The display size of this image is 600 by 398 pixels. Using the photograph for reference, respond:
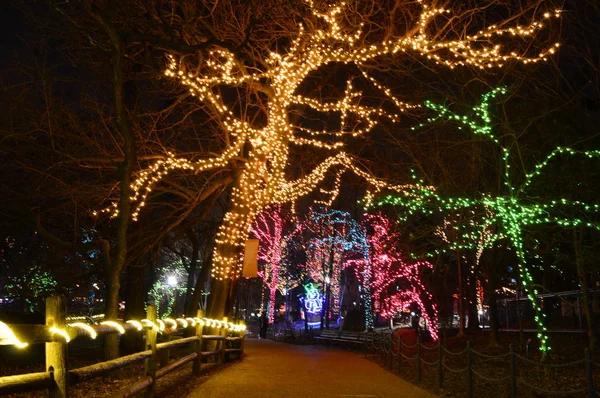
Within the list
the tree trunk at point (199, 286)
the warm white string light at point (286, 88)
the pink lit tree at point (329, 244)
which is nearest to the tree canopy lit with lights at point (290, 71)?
the warm white string light at point (286, 88)

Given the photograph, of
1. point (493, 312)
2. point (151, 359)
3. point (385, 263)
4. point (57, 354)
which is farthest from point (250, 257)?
point (385, 263)

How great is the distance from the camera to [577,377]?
1083 cm

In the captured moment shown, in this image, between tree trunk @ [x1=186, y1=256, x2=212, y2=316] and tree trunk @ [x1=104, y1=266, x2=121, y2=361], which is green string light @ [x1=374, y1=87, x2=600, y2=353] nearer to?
tree trunk @ [x1=104, y1=266, x2=121, y2=361]

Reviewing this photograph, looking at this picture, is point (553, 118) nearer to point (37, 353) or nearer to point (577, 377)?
point (577, 377)

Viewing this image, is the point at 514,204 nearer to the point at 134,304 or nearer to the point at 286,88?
the point at 286,88

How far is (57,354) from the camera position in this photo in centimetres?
442

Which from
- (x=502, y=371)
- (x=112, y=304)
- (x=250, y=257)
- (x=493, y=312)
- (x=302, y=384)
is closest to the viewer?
(x=302, y=384)

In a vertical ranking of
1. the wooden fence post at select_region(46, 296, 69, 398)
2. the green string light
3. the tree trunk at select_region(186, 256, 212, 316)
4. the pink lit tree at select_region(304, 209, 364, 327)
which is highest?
the pink lit tree at select_region(304, 209, 364, 327)

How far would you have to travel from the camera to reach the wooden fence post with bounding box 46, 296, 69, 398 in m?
4.36

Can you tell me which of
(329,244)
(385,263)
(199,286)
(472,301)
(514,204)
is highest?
(329,244)

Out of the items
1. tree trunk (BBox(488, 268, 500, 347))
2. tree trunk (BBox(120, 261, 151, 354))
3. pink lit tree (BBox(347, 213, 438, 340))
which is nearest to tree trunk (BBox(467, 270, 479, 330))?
pink lit tree (BBox(347, 213, 438, 340))

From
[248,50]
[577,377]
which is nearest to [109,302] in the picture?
[248,50]

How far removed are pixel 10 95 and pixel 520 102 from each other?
38.9 ft

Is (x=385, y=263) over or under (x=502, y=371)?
over
